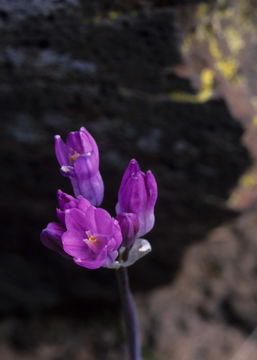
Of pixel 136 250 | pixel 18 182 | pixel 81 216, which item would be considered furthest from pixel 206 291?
pixel 81 216

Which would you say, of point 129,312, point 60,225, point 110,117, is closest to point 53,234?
point 60,225

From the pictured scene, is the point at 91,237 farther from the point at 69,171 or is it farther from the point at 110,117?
the point at 110,117

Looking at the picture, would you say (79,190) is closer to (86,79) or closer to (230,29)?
(86,79)

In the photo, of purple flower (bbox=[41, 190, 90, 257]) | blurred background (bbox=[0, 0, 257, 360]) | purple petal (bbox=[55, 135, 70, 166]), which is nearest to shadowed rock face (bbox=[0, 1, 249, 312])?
blurred background (bbox=[0, 0, 257, 360])

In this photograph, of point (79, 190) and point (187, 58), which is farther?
point (187, 58)

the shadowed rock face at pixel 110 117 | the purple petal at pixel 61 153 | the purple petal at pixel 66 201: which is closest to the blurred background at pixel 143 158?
the shadowed rock face at pixel 110 117

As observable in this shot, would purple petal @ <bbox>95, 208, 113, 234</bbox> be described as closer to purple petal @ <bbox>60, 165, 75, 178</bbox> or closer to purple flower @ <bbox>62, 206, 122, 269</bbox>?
purple flower @ <bbox>62, 206, 122, 269</bbox>

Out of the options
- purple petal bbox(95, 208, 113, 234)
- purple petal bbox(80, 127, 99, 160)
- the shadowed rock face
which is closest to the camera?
purple petal bbox(95, 208, 113, 234)
